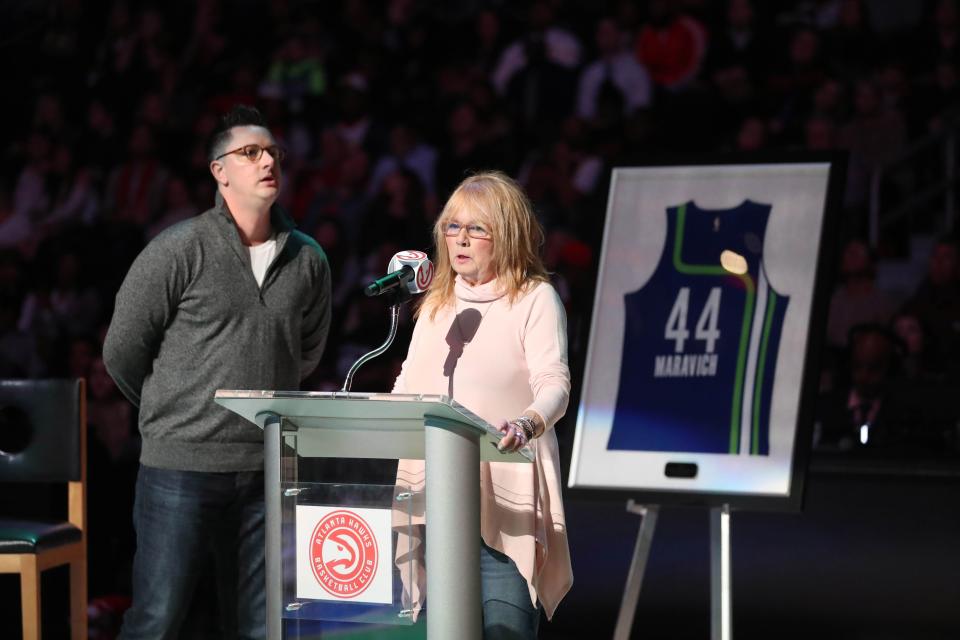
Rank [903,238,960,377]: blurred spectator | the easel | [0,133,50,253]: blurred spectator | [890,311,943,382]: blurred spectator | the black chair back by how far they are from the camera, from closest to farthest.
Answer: the easel, the black chair back, [890,311,943,382]: blurred spectator, [903,238,960,377]: blurred spectator, [0,133,50,253]: blurred spectator

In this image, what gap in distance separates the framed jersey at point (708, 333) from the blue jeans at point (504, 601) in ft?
3.18

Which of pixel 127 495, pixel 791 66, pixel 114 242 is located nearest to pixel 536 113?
pixel 791 66

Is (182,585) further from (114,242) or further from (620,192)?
(114,242)

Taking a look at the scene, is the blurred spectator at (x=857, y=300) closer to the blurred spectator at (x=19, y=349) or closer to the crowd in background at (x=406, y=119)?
the crowd in background at (x=406, y=119)

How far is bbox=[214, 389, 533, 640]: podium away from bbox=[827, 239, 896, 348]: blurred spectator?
12.5ft

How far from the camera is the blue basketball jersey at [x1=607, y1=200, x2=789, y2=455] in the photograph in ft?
12.1

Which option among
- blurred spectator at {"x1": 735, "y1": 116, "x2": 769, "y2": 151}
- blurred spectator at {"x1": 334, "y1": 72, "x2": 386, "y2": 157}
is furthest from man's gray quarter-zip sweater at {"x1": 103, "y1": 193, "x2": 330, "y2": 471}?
blurred spectator at {"x1": 334, "y1": 72, "x2": 386, "y2": 157}

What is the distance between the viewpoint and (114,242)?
7.91 metres

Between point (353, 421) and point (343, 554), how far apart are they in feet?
0.81

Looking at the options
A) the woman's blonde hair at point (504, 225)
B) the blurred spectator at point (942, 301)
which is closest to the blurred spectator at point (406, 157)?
the blurred spectator at point (942, 301)

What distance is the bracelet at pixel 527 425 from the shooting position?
260 centimetres

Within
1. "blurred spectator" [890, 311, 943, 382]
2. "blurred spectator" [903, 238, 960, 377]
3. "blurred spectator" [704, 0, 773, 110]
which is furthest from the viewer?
"blurred spectator" [704, 0, 773, 110]

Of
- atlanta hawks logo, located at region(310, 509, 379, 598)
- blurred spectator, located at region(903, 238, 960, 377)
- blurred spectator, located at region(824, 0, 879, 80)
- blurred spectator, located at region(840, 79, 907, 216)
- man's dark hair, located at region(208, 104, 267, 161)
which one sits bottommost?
atlanta hawks logo, located at region(310, 509, 379, 598)

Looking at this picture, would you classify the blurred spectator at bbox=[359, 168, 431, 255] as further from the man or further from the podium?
the podium
